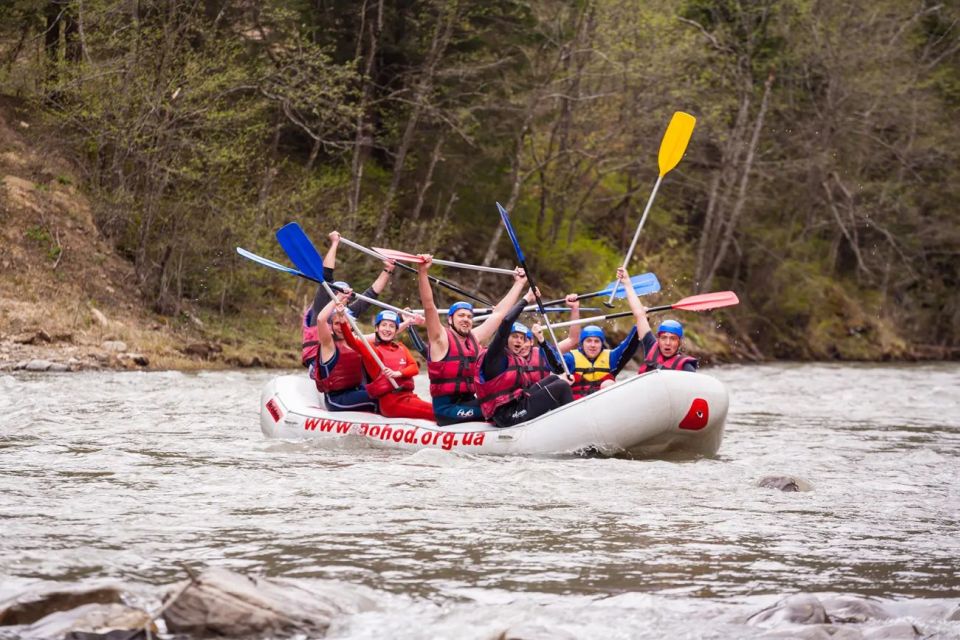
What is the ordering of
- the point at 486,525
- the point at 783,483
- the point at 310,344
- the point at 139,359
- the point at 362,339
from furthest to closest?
the point at 139,359 → the point at 310,344 → the point at 362,339 → the point at 783,483 → the point at 486,525

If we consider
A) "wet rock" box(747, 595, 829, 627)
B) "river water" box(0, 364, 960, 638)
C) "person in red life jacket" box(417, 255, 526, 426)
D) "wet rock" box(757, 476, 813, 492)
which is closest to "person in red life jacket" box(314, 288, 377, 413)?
"river water" box(0, 364, 960, 638)

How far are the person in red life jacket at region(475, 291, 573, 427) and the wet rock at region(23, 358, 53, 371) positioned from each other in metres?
6.57

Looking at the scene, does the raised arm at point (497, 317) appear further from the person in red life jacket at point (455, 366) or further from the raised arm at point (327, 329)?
the raised arm at point (327, 329)

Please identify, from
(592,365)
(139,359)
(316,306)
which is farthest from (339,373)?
(139,359)

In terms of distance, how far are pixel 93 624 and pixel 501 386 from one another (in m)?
4.86

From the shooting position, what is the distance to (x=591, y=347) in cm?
960

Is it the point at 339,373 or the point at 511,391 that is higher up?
the point at 511,391


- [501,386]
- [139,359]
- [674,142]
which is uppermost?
[674,142]

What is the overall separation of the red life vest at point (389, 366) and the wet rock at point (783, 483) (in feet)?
9.40

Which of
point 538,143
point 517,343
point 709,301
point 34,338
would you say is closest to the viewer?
point 517,343

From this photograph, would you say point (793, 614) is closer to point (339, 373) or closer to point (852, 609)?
point (852, 609)

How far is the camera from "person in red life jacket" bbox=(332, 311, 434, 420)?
29.3 ft

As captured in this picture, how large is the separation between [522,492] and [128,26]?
444 inches

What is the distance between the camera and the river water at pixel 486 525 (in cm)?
455
